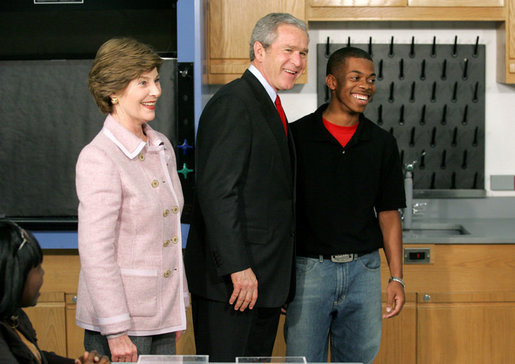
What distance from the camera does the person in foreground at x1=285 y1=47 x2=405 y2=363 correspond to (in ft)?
6.62

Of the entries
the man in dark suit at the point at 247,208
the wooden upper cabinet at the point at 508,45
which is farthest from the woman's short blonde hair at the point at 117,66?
the wooden upper cabinet at the point at 508,45

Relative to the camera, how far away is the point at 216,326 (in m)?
1.80

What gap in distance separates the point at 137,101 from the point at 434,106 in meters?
2.14

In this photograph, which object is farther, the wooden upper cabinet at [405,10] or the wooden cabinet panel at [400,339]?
the wooden upper cabinet at [405,10]

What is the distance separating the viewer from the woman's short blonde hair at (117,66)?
61.9 inches

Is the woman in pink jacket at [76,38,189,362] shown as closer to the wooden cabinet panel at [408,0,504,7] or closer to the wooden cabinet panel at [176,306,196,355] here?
the wooden cabinet panel at [176,306,196,355]

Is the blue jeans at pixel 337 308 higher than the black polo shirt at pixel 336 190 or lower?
lower

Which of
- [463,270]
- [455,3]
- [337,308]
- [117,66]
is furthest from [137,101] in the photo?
[455,3]

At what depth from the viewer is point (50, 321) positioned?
2680 mm

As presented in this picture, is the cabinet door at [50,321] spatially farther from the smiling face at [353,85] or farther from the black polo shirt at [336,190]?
the smiling face at [353,85]

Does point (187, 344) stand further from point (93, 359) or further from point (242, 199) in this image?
point (93, 359)

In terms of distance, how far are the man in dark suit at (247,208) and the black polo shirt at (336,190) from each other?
17 centimetres

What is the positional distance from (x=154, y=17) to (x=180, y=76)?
364 mm

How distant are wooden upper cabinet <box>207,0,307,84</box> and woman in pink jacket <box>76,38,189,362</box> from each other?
4.94 feet
